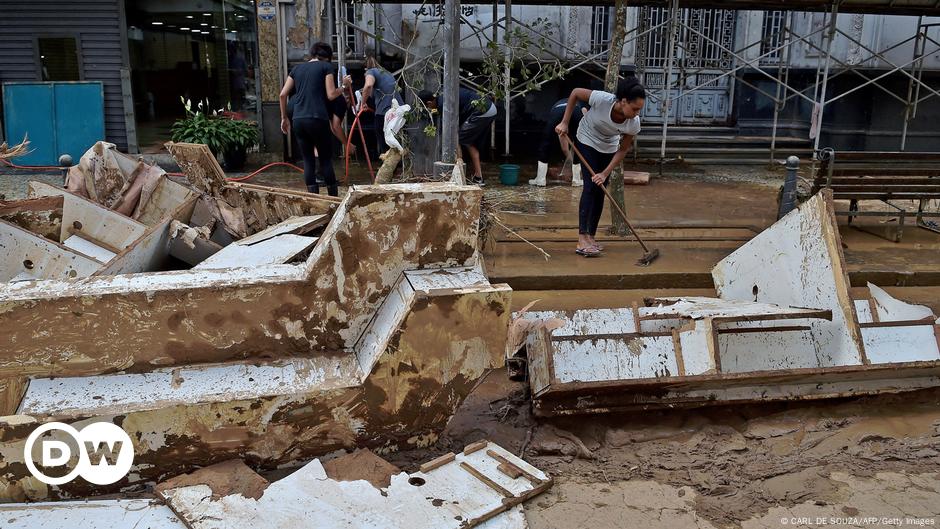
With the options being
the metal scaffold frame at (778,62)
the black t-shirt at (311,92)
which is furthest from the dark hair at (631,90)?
the metal scaffold frame at (778,62)

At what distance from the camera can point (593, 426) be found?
376 cm

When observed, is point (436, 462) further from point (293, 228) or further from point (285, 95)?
point (285, 95)

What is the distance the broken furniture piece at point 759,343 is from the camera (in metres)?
3.66

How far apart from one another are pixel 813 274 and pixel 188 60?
40.9 feet

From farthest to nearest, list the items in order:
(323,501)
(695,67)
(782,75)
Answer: (695,67)
(782,75)
(323,501)

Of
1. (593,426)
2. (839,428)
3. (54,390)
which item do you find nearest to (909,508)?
(839,428)

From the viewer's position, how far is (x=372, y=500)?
2871 millimetres

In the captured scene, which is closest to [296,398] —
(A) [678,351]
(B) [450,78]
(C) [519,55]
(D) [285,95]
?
(A) [678,351]

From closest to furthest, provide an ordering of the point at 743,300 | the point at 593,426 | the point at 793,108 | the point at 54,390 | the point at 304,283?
the point at 54,390, the point at 304,283, the point at 593,426, the point at 743,300, the point at 793,108

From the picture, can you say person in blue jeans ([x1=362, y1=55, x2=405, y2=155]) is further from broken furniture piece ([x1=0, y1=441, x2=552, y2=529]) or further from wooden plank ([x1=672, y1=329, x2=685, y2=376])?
broken furniture piece ([x1=0, y1=441, x2=552, y2=529])

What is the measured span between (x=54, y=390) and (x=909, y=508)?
142 inches

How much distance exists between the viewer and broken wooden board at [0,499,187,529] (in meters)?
2.68

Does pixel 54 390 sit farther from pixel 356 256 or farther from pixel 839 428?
pixel 839 428

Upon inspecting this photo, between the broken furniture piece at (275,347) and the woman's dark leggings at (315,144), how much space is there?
4.33 meters
